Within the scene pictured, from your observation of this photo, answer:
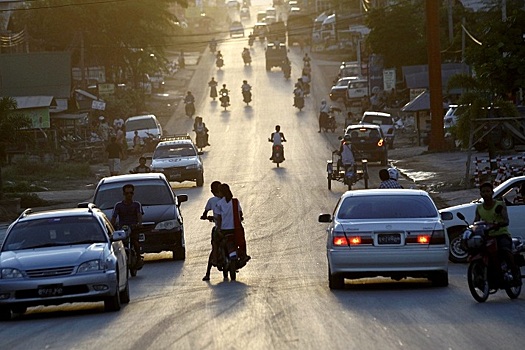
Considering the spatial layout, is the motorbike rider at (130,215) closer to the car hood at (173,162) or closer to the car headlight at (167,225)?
the car headlight at (167,225)

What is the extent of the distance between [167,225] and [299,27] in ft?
350

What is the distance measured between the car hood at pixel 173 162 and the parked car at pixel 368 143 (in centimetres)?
617

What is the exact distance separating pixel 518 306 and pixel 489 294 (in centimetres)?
114

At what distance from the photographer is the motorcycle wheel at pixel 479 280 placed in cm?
1605

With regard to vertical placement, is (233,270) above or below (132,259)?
below

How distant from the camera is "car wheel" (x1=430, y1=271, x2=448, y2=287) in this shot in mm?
17877

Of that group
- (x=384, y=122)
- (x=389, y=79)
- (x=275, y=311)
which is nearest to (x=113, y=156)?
(x=384, y=122)

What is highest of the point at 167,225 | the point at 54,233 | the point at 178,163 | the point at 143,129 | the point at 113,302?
the point at 54,233

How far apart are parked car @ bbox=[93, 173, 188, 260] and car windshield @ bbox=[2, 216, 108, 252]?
565 centimetres

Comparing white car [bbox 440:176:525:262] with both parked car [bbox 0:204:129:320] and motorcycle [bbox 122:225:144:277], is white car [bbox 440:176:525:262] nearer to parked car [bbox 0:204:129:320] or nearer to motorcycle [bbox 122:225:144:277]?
motorcycle [bbox 122:225:144:277]

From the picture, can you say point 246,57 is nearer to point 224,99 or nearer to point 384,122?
point 224,99

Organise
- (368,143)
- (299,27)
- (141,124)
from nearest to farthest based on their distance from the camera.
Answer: (368,143) < (141,124) < (299,27)

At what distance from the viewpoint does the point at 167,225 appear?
2395 cm

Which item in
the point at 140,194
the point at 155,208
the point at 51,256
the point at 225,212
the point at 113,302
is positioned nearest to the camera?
the point at 51,256
